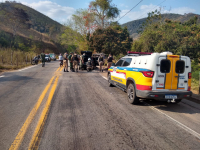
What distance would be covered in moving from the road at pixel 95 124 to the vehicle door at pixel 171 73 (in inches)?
33.9

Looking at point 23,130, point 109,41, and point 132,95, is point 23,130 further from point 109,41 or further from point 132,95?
point 109,41

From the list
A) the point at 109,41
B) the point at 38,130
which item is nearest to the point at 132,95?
the point at 38,130

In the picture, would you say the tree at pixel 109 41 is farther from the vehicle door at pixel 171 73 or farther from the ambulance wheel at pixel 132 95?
the vehicle door at pixel 171 73

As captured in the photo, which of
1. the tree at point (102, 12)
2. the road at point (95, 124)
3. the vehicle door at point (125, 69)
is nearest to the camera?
the road at point (95, 124)

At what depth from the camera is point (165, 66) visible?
5.85 m

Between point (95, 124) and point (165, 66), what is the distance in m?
3.05

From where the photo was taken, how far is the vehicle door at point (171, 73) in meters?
5.82

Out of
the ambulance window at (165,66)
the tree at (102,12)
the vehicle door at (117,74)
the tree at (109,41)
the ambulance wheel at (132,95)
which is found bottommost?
the ambulance wheel at (132,95)

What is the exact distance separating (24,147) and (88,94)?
4572 millimetres

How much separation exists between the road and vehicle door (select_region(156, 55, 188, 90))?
860mm

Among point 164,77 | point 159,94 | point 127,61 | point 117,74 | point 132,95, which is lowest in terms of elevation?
point 132,95

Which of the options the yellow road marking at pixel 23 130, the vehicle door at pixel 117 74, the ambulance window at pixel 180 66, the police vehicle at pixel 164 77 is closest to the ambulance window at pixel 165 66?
the police vehicle at pixel 164 77

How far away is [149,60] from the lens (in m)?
5.89

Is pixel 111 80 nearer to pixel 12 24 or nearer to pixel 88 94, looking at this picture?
pixel 88 94
